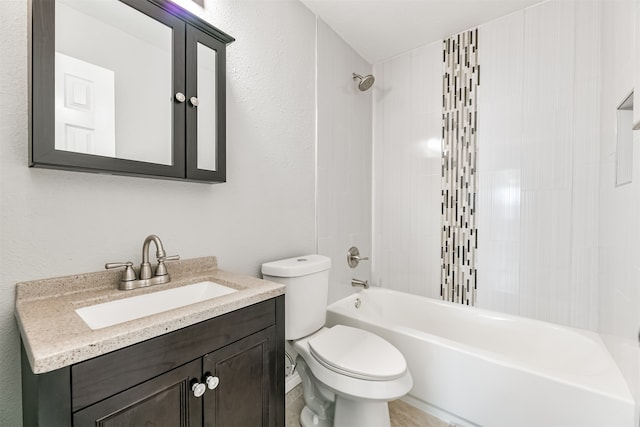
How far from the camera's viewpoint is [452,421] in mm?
1519

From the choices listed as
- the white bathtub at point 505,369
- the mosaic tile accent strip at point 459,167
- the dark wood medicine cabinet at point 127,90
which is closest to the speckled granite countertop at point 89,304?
the dark wood medicine cabinet at point 127,90

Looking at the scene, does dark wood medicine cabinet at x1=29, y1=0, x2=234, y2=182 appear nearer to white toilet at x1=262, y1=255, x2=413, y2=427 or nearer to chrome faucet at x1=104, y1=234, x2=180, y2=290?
chrome faucet at x1=104, y1=234, x2=180, y2=290

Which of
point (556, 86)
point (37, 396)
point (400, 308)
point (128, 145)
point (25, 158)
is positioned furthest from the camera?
point (400, 308)

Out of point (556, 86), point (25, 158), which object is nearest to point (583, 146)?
point (556, 86)

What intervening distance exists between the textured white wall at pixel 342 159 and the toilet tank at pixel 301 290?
474mm

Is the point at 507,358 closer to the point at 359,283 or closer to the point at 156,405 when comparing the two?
the point at 359,283

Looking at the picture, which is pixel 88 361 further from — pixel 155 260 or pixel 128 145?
pixel 128 145

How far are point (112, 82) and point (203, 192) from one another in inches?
20.6

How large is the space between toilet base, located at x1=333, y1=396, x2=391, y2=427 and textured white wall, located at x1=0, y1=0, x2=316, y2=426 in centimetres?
80

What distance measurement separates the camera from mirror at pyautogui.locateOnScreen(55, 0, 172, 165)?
88 cm

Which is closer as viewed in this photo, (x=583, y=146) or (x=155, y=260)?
(x=155, y=260)

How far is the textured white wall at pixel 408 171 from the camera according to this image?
2287 millimetres

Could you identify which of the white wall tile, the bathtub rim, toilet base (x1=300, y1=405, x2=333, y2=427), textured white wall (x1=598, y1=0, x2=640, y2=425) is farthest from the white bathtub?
toilet base (x1=300, y1=405, x2=333, y2=427)

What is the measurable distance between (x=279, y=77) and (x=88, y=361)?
1.58 m
